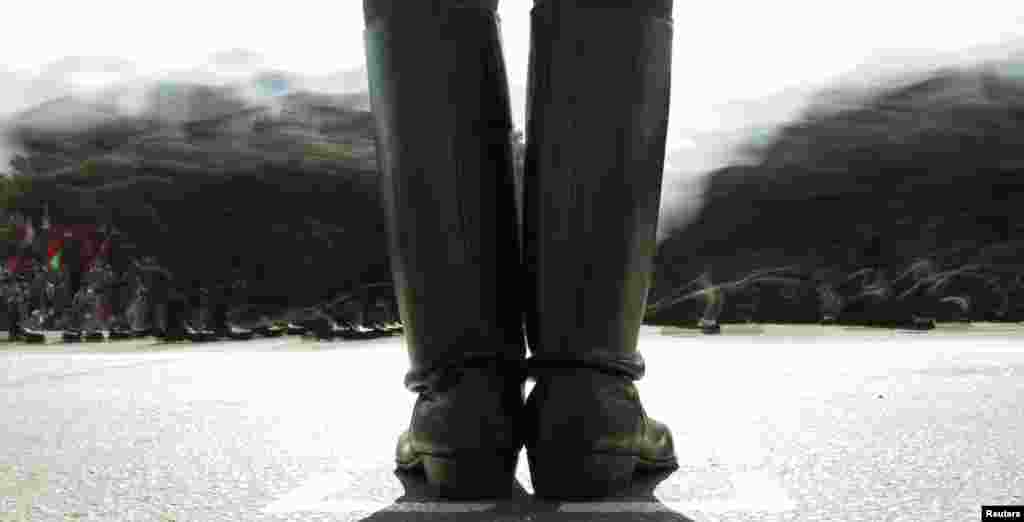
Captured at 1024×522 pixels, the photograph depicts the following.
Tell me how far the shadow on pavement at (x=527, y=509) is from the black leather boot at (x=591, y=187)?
3 cm

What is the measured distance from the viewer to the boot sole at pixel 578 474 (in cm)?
125

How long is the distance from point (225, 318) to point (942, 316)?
6635 mm

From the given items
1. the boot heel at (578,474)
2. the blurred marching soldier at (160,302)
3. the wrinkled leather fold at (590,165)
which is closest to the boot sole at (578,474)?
the boot heel at (578,474)

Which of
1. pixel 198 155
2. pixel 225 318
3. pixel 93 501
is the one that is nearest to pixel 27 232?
pixel 198 155

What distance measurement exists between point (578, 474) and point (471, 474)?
126 millimetres

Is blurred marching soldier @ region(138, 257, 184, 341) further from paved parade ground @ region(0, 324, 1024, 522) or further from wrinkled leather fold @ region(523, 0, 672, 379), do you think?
wrinkled leather fold @ region(523, 0, 672, 379)

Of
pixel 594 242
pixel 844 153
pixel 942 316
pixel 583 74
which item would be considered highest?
pixel 844 153

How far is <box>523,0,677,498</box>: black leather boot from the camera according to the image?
130 cm

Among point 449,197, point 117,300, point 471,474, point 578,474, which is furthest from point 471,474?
point 117,300

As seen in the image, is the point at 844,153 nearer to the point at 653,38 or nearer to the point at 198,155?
the point at 198,155

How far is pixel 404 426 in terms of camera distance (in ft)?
6.78

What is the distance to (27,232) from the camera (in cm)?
2139

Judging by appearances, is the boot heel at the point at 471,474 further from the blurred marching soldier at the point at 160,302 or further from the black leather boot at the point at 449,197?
the blurred marching soldier at the point at 160,302

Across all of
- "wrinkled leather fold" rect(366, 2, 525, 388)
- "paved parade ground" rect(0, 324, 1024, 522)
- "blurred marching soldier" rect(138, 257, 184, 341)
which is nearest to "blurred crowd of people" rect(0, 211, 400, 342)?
"blurred marching soldier" rect(138, 257, 184, 341)
